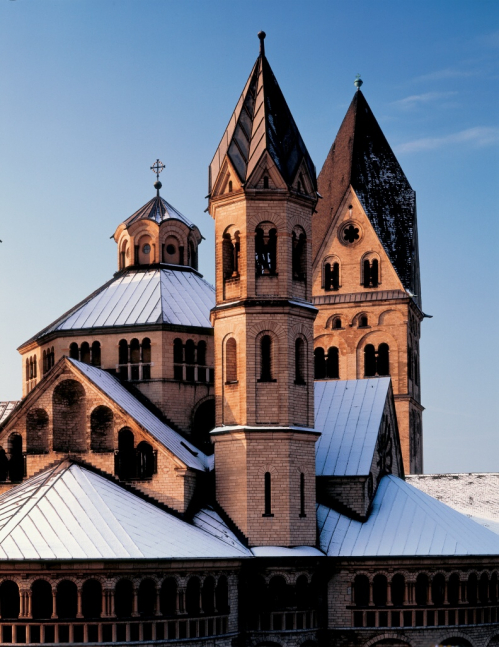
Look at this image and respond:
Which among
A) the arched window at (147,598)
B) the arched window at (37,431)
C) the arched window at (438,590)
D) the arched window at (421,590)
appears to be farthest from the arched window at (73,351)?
the arched window at (438,590)

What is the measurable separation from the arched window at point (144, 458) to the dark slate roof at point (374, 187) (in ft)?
116

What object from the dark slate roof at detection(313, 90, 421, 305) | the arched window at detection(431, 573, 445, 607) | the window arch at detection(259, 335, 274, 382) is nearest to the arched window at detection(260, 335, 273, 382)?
the window arch at detection(259, 335, 274, 382)

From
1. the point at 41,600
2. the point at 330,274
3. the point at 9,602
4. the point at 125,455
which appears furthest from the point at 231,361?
the point at 330,274

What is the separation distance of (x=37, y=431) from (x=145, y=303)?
7593 mm

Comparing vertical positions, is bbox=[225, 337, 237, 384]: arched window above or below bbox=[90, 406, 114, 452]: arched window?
above

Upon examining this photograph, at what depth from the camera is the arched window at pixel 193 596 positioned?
40.8 meters

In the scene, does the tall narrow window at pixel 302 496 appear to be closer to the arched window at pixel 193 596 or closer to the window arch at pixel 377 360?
the arched window at pixel 193 596

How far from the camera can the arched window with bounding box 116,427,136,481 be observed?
145 feet

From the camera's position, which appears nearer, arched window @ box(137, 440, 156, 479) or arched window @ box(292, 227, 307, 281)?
arched window @ box(137, 440, 156, 479)

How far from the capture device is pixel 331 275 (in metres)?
79.3

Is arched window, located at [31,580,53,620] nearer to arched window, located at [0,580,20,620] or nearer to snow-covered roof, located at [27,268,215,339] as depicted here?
arched window, located at [0,580,20,620]

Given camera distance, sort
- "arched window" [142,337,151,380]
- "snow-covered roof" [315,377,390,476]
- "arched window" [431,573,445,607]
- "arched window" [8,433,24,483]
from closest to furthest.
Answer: "arched window" [431,573,445,607] → "arched window" [8,433,24,483] → "snow-covered roof" [315,377,390,476] → "arched window" [142,337,151,380]

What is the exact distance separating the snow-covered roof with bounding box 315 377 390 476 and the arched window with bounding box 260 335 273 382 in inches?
191

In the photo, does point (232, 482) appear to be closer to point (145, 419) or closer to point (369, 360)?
point (145, 419)
